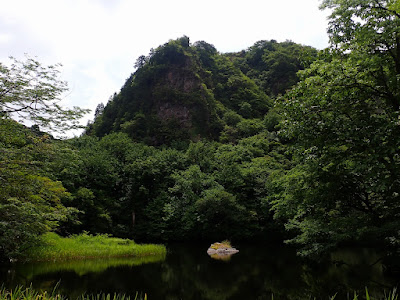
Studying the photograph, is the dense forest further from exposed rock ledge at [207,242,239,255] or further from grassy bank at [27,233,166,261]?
exposed rock ledge at [207,242,239,255]

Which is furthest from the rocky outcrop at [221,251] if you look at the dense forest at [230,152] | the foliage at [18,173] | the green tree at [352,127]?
the foliage at [18,173]

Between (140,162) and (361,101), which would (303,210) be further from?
(140,162)

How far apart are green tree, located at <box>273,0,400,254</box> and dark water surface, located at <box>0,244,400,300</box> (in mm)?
1685

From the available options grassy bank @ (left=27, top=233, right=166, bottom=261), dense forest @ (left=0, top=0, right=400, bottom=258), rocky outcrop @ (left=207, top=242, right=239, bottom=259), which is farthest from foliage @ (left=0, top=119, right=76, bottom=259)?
rocky outcrop @ (left=207, top=242, right=239, bottom=259)

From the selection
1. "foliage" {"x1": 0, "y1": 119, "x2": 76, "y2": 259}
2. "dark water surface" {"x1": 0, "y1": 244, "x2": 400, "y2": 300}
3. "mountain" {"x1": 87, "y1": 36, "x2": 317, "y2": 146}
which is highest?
"mountain" {"x1": 87, "y1": 36, "x2": 317, "y2": 146}

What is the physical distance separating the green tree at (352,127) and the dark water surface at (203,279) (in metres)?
1.68

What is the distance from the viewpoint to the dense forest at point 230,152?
759cm

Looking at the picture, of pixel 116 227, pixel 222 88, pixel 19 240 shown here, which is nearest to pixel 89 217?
pixel 116 227

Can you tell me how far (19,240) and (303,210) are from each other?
10.7m

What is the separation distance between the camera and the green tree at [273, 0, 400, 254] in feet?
24.2

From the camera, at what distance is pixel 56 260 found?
15.7m

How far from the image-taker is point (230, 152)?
3688 cm

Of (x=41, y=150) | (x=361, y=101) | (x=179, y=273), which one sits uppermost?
(x=361, y=101)

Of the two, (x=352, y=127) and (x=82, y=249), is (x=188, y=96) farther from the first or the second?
(x=352, y=127)
